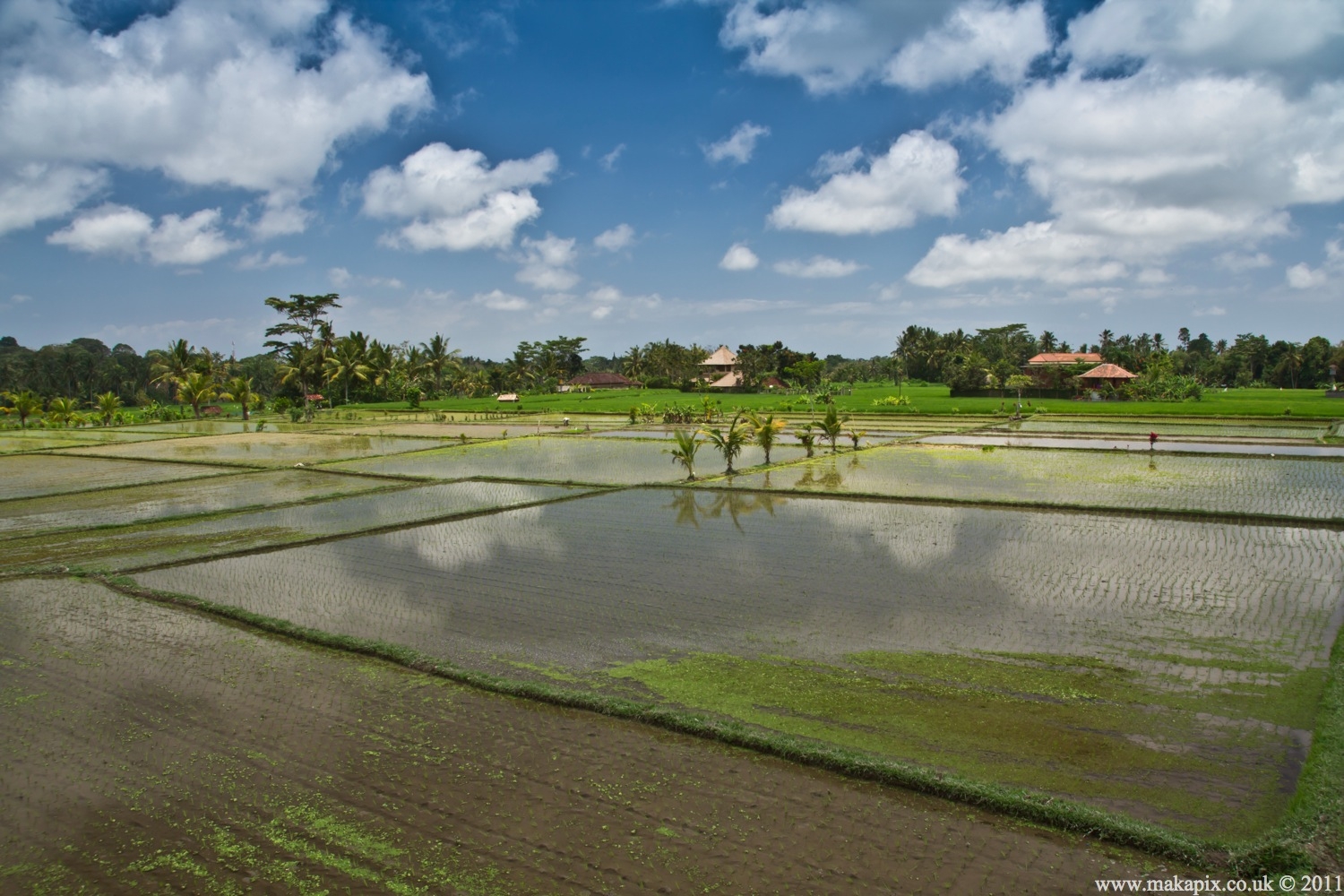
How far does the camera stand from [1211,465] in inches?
626

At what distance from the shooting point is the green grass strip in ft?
12.0

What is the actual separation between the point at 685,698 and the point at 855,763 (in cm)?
138

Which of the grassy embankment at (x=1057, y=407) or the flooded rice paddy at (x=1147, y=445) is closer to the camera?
the flooded rice paddy at (x=1147, y=445)

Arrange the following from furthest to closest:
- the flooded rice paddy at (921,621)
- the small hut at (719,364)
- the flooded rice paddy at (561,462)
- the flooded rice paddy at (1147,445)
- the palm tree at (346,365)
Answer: the small hut at (719,364) < the palm tree at (346,365) < the flooded rice paddy at (1147,445) < the flooded rice paddy at (561,462) < the flooded rice paddy at (921,621)

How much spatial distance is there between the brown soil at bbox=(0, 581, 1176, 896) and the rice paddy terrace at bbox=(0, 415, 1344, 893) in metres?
Result: 0.02

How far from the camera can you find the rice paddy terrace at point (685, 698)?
3.78m

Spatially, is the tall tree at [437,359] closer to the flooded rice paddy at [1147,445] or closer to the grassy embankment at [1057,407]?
the grassy embankment at [1057,407]

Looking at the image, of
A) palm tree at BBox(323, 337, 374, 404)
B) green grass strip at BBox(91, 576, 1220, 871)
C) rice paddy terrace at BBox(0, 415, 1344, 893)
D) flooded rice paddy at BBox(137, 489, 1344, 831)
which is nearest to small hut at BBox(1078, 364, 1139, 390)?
rice paddy terrace at BBox(0, 415, 1344, 893)

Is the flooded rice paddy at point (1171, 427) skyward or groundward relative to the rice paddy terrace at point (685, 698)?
skyward

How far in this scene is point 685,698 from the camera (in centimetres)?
544

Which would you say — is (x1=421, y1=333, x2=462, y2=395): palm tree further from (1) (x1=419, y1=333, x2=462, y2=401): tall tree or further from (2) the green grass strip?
(2) the green grass strip

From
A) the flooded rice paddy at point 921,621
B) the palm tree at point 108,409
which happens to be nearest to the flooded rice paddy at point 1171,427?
the flooded rice paddy at point 921,621

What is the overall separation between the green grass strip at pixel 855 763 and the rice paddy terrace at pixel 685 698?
0.02 metres

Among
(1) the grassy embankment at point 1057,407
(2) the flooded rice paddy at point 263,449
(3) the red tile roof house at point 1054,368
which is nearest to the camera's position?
(2) the flooded rice paddy at point 263,449
